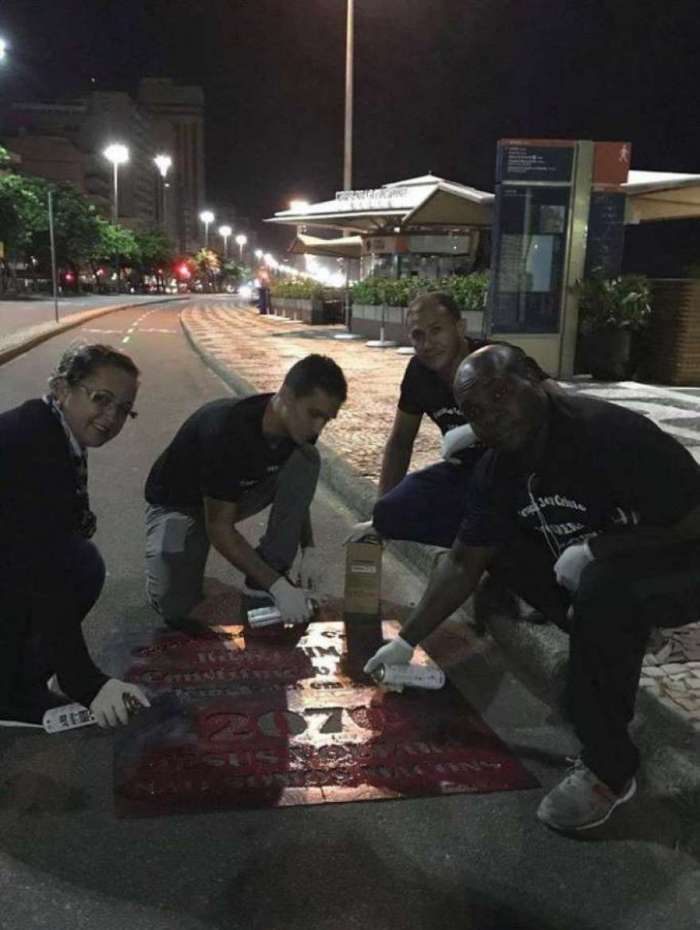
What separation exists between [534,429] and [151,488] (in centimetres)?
216

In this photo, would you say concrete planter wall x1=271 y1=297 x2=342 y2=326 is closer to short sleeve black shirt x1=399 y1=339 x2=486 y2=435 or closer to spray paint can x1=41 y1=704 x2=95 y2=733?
short sleeve black shirt x1=399 y1=339 x2=486 y2=435

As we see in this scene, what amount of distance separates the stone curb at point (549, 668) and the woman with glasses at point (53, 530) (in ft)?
5.10

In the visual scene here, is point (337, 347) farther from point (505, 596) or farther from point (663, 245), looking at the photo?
point (663, 245)

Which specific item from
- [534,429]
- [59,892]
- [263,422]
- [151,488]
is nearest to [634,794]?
[534,429]

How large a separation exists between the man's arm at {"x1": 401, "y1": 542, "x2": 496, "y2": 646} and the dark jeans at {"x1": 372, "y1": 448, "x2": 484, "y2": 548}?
82 centimetres

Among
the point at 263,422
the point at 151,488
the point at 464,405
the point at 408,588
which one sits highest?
the point at 464,405

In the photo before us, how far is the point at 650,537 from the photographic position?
104 inches

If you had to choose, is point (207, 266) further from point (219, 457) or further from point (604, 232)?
point (219, 457)

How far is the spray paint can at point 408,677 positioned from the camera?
3.38m

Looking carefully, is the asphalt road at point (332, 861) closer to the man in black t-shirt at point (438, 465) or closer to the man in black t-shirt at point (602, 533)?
the man in black t-shirt at point (602, 533)

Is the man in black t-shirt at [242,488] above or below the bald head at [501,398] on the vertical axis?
below

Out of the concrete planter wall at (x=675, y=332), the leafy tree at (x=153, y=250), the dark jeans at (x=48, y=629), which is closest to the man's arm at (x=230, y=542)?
the dark jeans at (x=48, y=629)

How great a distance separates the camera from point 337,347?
58.3 ft

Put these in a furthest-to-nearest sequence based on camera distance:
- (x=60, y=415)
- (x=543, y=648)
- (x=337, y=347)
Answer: (x=337, y=347) → (x=543, y=648) → (x=60, y=415)
